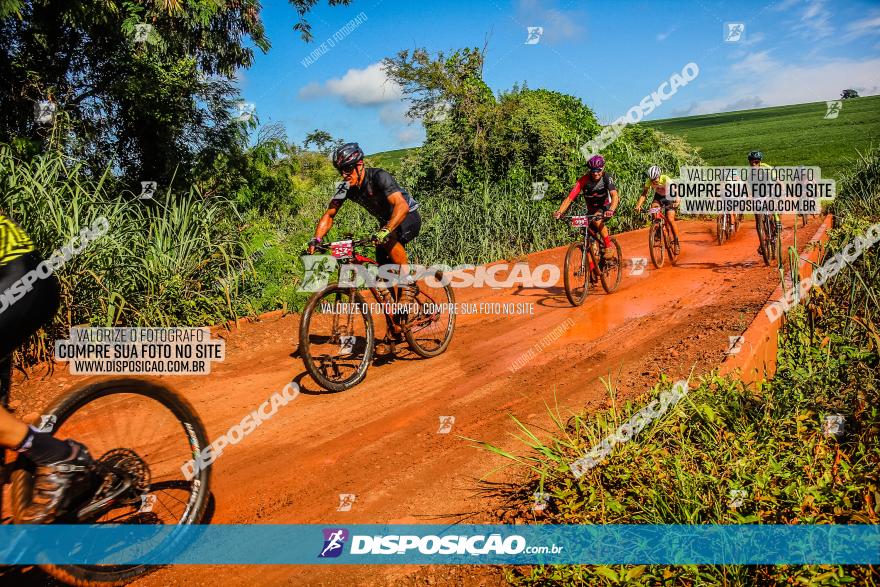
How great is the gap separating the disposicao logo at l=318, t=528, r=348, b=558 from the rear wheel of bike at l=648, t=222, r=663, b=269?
9.85 metres

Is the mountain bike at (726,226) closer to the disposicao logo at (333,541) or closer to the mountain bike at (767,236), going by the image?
the mountain bike at (767,236)

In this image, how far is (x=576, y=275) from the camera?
29.8 ft

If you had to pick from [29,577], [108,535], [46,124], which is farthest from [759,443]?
[46,124]

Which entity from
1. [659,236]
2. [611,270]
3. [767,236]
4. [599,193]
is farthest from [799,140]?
[599,193]

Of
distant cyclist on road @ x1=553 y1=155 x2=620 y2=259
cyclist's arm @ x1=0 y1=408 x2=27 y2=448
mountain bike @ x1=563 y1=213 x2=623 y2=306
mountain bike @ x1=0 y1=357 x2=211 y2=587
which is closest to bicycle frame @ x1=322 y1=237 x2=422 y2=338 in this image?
mountain bike @ x1=0 y1=357 x2=211 y2=587

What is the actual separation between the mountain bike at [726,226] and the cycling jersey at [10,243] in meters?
14.8

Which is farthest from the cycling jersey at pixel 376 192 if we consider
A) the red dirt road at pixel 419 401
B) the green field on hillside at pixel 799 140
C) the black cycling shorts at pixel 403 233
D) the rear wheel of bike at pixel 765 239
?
the green field on hillside at pixel 799 140

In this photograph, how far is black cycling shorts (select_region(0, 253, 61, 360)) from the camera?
2617mm

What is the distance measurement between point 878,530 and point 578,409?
2.56 metres

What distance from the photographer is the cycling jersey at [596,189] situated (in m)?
9.34

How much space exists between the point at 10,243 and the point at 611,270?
8.73 m

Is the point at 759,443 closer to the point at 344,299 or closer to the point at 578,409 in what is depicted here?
the point at 578,409

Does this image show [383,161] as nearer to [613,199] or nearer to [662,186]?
[662,186]

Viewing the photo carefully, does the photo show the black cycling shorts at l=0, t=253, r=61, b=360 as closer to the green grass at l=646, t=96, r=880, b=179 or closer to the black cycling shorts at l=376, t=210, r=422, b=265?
the black cycling shorts at l=376, t=210, r=422, b=265
